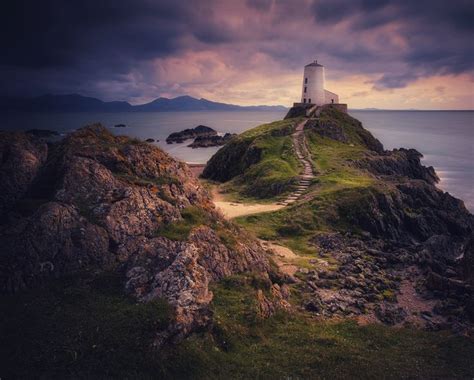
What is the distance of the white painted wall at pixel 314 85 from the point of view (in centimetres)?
10994

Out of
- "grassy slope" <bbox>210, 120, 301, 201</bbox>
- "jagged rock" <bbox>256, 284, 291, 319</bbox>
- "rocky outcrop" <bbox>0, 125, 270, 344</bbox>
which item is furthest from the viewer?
"grassy slope" <bbox>210, 120, 301, 201</bbox>

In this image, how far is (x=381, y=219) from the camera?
152 ft

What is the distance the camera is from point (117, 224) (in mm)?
23016

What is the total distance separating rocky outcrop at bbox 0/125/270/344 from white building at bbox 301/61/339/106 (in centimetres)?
8788

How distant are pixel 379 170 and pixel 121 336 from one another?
6282 cm

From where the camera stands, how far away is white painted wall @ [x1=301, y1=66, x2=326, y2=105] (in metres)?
110

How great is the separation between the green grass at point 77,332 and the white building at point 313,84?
332 ft

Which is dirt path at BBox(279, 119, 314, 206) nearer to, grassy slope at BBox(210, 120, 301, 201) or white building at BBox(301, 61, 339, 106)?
grassy slope at BBox(210, 120, 301, 201)

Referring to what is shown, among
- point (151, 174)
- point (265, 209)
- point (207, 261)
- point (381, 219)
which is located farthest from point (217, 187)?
point (207, 261)

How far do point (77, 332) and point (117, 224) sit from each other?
24.0 feet

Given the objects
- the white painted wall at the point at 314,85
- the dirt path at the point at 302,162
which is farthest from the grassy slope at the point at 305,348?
the white painted wall at the point at 314,85

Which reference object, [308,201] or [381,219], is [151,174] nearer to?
[308,201]

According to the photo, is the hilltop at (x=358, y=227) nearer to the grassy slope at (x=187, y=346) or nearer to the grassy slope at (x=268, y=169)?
the grassy slope at (x=268, y=169)

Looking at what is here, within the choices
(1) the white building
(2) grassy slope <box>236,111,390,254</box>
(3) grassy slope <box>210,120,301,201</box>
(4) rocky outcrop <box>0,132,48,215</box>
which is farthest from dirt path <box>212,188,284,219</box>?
(1) the white building
